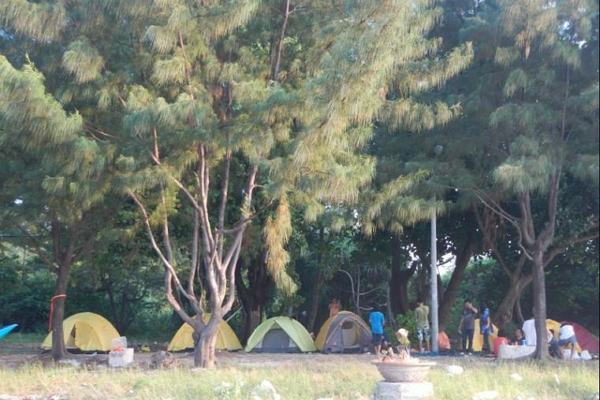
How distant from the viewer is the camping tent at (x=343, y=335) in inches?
915

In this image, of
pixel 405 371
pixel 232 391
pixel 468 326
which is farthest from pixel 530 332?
pixel 232 391

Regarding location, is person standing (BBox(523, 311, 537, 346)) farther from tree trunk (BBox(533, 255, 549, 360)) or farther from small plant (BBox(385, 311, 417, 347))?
small plant (BBox(385, 311, 417, 347))

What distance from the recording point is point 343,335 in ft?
77.5

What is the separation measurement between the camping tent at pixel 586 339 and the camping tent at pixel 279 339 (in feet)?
25.8

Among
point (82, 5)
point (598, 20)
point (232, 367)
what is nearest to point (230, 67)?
point (82, 5)

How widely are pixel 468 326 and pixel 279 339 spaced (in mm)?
5680

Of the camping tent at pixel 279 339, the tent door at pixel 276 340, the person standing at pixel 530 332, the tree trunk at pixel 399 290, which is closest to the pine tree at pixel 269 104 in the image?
the camping tent at pixel 279 339

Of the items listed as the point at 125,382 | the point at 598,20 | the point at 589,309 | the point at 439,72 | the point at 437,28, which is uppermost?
the point at 437,28

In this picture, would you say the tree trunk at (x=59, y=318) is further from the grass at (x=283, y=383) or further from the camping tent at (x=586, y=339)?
the camping tent at (x=586, y=339)

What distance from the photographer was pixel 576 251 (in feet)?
72.4

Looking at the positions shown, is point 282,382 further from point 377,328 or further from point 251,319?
point 251,319

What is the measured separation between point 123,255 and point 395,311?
1019 centimetres

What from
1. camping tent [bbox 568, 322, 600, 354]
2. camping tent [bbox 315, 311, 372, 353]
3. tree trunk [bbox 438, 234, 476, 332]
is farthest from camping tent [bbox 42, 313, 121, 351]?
camping tent [bbox 568, 322, 600, 354]

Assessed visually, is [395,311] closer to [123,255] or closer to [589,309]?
[589,309]
